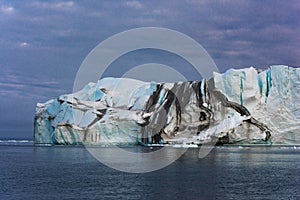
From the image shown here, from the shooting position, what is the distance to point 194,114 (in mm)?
42938

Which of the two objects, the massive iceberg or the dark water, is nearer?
the dark water

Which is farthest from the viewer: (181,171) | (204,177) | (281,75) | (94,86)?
(94,86)

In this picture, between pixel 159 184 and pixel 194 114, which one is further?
pixel 194 114

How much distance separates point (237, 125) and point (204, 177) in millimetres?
21007

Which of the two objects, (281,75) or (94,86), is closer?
(281,75)

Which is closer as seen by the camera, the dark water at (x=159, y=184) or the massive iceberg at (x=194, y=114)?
the dark water at (x=159, y=184)

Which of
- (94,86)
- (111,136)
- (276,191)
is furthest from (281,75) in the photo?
(276,191)

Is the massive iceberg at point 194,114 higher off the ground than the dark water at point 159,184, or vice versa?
the massive iceberg at point 194,114

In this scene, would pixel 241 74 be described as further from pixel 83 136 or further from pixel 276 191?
pixel 276 191

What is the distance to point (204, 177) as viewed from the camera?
63.5 feet

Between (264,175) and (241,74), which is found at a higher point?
(241,74)

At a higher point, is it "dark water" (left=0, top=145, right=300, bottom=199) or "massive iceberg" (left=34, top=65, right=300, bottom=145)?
"massive iceberg" (left=34, top=65, right=300, bottom=145)

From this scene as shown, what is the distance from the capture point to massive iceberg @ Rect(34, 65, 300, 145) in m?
39.5

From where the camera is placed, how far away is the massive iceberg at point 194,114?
39.5 m
